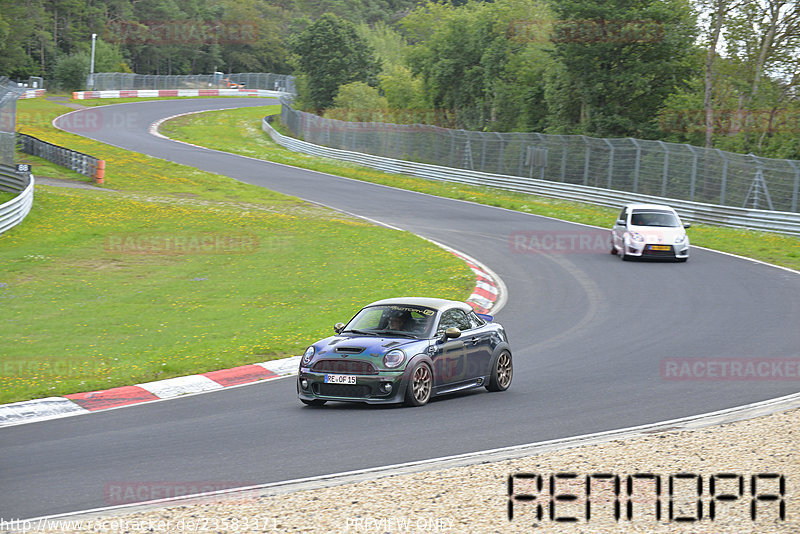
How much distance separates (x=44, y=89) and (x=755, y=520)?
9699cm

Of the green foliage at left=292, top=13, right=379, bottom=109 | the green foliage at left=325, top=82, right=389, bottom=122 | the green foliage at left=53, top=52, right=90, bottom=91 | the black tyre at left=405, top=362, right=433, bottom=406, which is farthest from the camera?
the green foliage at left=53, top=52, right=90, bottom=91

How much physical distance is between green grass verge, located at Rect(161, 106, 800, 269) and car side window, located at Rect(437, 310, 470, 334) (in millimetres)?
15727

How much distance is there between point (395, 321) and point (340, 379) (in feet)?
4.34

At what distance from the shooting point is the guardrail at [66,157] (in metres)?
42.1

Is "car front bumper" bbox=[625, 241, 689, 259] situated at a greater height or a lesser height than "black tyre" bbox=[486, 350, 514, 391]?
greater

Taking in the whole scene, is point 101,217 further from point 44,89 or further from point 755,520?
point 44,89

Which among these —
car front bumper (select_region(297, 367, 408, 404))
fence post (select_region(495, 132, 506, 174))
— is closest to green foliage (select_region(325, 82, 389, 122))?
fence post (select_region(495, 132, 506, 174))

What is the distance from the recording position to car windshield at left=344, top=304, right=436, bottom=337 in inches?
475

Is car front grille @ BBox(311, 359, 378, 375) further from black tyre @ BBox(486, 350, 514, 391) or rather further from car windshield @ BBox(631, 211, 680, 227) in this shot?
car windshield @ BBox(631, 211, 680, 227)

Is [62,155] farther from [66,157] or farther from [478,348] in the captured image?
[478,348]

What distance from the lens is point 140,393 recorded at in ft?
41.2

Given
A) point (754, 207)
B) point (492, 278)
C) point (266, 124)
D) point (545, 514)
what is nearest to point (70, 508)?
point (545, 514)

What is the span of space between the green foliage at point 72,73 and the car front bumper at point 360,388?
3631 inches

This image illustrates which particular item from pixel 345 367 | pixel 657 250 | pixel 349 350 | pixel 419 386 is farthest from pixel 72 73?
pixel 419 386
